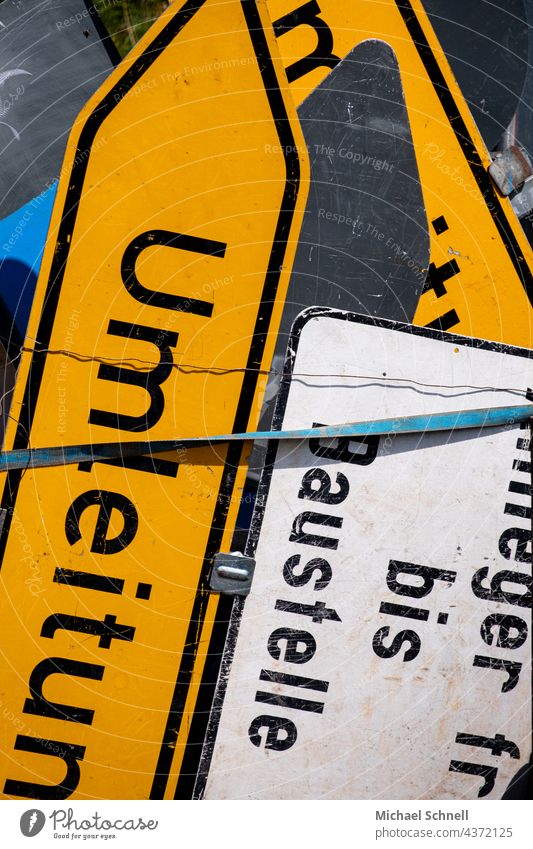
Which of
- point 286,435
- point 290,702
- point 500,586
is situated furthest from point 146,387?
point 500,586

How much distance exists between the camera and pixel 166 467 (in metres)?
1.08

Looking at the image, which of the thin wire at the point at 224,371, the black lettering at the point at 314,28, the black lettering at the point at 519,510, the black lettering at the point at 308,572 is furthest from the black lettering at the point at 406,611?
the black lettering at the point at 314,28

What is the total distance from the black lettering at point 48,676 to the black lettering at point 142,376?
36 cm

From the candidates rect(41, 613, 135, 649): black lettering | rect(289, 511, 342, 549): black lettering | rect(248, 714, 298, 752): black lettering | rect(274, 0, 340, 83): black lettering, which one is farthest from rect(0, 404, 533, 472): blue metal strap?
rect(274, 0, 340, 83): black lettering

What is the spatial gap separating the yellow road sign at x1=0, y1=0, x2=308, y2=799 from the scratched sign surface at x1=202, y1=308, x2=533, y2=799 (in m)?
0.08

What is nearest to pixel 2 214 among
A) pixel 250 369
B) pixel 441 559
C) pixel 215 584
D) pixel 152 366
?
pixel 152 366

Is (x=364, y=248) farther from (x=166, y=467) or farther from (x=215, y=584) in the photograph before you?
(x=215, y=584)

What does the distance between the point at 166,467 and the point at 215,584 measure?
19 centimetres

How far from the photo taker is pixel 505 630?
116 centimetres

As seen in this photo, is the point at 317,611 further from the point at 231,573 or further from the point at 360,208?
the point at 360,208

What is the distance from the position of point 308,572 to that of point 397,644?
190mm

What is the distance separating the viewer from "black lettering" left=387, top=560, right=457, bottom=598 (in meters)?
1.14
